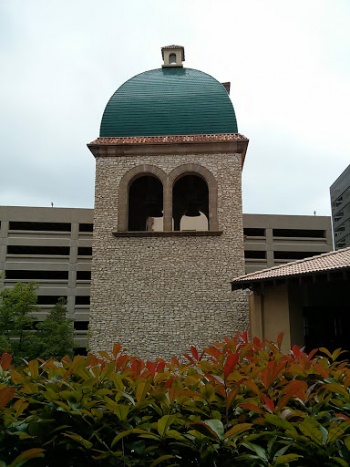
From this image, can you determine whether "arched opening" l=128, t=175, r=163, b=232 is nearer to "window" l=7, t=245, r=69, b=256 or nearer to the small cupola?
the small cupola

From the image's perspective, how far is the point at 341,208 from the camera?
2557 inches

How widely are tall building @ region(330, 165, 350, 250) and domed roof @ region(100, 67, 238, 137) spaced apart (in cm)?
5046

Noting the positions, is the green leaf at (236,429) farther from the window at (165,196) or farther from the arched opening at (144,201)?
the arched opening at (144,201)

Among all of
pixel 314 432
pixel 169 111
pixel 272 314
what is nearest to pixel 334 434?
pixel 314 432

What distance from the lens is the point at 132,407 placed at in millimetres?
2754

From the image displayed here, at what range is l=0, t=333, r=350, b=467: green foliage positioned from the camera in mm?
2488

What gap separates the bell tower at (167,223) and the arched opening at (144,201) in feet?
0.24

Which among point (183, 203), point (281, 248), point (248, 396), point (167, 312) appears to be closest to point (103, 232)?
point (167, 312)

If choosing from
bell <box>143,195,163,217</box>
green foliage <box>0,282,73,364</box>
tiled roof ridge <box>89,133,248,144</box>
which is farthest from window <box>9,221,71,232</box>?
tiled roof ridge <box>89,133,248,144</box>

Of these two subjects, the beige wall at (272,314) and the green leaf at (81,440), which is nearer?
the green leaf at (81,440)

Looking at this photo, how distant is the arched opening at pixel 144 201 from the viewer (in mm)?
16719

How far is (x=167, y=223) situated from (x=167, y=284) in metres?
1.91

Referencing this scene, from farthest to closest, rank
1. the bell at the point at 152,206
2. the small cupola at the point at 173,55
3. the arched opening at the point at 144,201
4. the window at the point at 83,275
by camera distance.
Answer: the window at the point at 83,275 → the small cupola at the point at 173,55 → the arched opening at the point at 144,201 → the bell at the point at 152,206

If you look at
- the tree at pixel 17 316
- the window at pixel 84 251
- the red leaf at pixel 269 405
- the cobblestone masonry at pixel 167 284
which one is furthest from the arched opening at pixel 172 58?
the window at pixel 84 251
